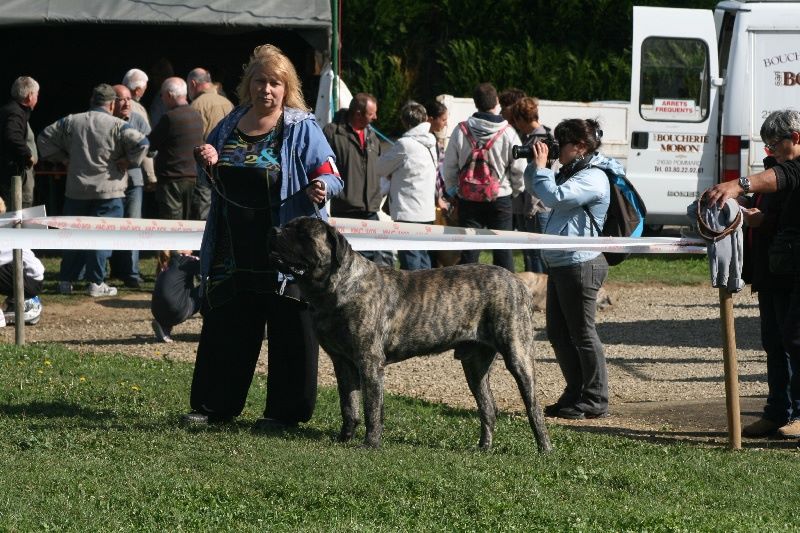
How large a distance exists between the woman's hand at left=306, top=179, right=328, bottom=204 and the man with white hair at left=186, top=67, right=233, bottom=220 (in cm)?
661

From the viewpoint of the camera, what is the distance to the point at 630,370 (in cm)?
1076

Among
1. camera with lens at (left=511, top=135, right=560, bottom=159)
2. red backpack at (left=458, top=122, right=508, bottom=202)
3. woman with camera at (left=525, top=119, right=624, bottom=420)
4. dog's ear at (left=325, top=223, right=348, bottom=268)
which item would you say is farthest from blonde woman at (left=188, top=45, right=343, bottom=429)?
red backpack at (left=458, top=122, right=508, bottom=202)

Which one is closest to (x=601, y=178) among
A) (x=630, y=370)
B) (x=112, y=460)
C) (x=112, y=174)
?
(x=630, y=370)

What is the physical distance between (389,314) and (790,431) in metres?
2.73

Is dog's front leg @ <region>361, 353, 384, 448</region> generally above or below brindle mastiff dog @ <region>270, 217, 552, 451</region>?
below

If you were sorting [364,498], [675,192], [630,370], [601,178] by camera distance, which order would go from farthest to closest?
1. [675,192]
2. [630,370]
3. [601,178]
4. [364,498]

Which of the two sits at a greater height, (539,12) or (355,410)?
(539,12)

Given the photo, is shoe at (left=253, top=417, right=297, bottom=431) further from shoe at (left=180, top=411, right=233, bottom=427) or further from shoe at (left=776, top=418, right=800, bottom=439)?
shoe at (left=776, top=418, right=800, bottom=439)

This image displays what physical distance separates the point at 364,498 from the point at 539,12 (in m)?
18.7

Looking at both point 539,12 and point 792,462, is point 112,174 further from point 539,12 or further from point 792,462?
point 539,12

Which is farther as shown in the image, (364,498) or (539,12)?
(539,12)

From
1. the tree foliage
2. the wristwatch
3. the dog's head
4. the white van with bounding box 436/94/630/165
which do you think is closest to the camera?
the dog's head

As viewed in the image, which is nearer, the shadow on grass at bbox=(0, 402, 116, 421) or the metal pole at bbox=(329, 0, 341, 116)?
the shadow on grass at bbox=(0, 402, 116, 421)

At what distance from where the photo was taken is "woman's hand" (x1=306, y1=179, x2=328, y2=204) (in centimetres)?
708
